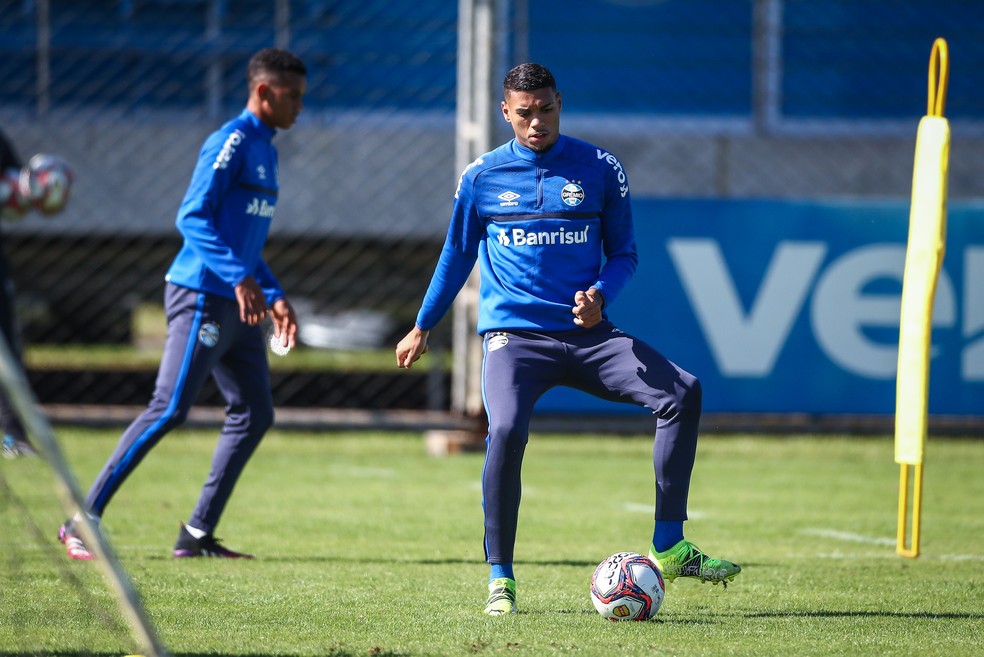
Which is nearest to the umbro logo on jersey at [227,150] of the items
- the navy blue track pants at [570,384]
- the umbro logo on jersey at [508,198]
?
the umbro logo on jersey at [508,198]

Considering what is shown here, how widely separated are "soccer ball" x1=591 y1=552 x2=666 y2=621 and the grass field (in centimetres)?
7

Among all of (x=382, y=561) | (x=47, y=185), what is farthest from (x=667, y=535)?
(x=47, y=185)

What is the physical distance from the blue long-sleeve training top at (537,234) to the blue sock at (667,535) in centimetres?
79

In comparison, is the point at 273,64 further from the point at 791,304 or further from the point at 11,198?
the point at 791,304

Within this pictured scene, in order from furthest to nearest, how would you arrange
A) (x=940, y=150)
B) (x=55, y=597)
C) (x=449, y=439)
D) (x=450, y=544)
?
(x=449, y=439) → (x=450, y=544) → (x=940, y=150) → (x=55, y=597)

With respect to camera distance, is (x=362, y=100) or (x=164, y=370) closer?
(x=164, y=370)

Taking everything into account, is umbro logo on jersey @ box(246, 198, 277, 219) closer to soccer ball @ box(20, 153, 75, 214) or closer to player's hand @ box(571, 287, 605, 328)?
player's hand @ box(571, 287, 605, 328)

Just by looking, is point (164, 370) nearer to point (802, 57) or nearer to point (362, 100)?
point (362, 100)

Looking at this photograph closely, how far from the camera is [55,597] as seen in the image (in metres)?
4.73

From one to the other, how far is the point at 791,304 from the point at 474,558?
4.60 metres

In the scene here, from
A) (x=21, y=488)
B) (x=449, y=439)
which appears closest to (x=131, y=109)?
(x=449, y=439)

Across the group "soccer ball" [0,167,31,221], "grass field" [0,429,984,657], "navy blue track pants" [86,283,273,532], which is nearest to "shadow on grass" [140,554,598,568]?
"grass field" [0,429,984,657]

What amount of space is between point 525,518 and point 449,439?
2.95m

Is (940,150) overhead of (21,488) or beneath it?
overhead
